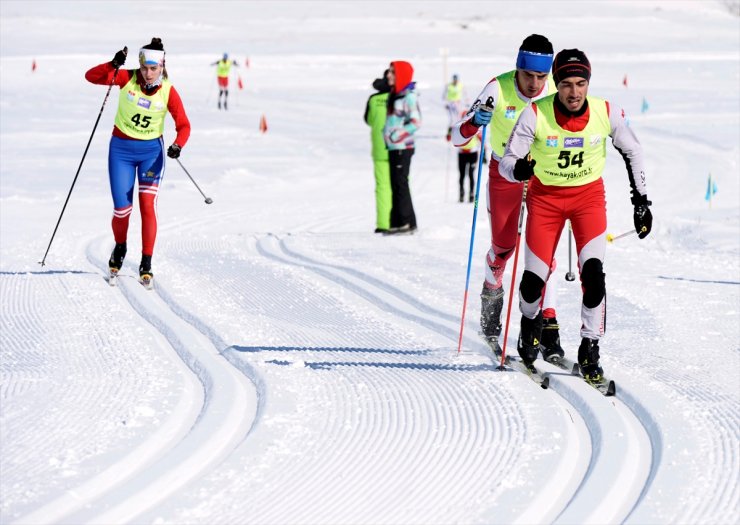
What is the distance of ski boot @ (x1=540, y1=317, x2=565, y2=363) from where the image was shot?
19.5ft

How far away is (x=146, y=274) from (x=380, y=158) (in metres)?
4.25

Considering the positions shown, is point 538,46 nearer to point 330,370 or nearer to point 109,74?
point 330,370

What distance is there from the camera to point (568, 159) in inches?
212

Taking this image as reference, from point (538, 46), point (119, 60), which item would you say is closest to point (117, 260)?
point (119, 60)

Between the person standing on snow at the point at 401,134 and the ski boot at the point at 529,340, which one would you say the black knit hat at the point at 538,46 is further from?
the person standing on snow at the point at 401,134

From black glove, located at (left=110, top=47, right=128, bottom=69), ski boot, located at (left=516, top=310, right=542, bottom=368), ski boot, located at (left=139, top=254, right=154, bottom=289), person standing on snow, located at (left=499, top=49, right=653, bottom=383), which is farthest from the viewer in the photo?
ski boot, located at (left=139, top=254, right=154, bottom=289)

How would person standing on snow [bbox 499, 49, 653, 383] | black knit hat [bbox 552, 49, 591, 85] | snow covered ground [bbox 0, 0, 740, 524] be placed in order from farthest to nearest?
person standing on snow [bbox 499, 49, 653, 383]
black knit hat [bbox 552, 49, 591, 85]
snow covered ground [bbox 0, 0, 740, 524]

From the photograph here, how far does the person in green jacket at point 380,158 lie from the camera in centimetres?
1164

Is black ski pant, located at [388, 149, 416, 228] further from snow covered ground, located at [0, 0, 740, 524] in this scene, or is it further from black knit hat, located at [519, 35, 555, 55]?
black knit hat, located at [519, 35, 555, 55]

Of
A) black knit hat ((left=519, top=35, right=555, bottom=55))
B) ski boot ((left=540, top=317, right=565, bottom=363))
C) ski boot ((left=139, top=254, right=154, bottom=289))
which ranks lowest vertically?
ski boot ((left=139, top=254, right=154, bottom=289))

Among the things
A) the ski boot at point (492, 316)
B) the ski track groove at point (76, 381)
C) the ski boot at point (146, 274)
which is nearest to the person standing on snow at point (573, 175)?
the ski boot at point (492, 316)

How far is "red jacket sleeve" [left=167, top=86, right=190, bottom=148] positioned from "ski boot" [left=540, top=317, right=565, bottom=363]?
3.50 meters

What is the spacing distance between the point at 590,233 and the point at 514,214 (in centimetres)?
76

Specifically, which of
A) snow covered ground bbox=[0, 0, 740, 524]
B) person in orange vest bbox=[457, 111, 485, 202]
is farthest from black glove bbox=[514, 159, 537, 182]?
person in orange vest bbox=[457, 111, 485, 202]
